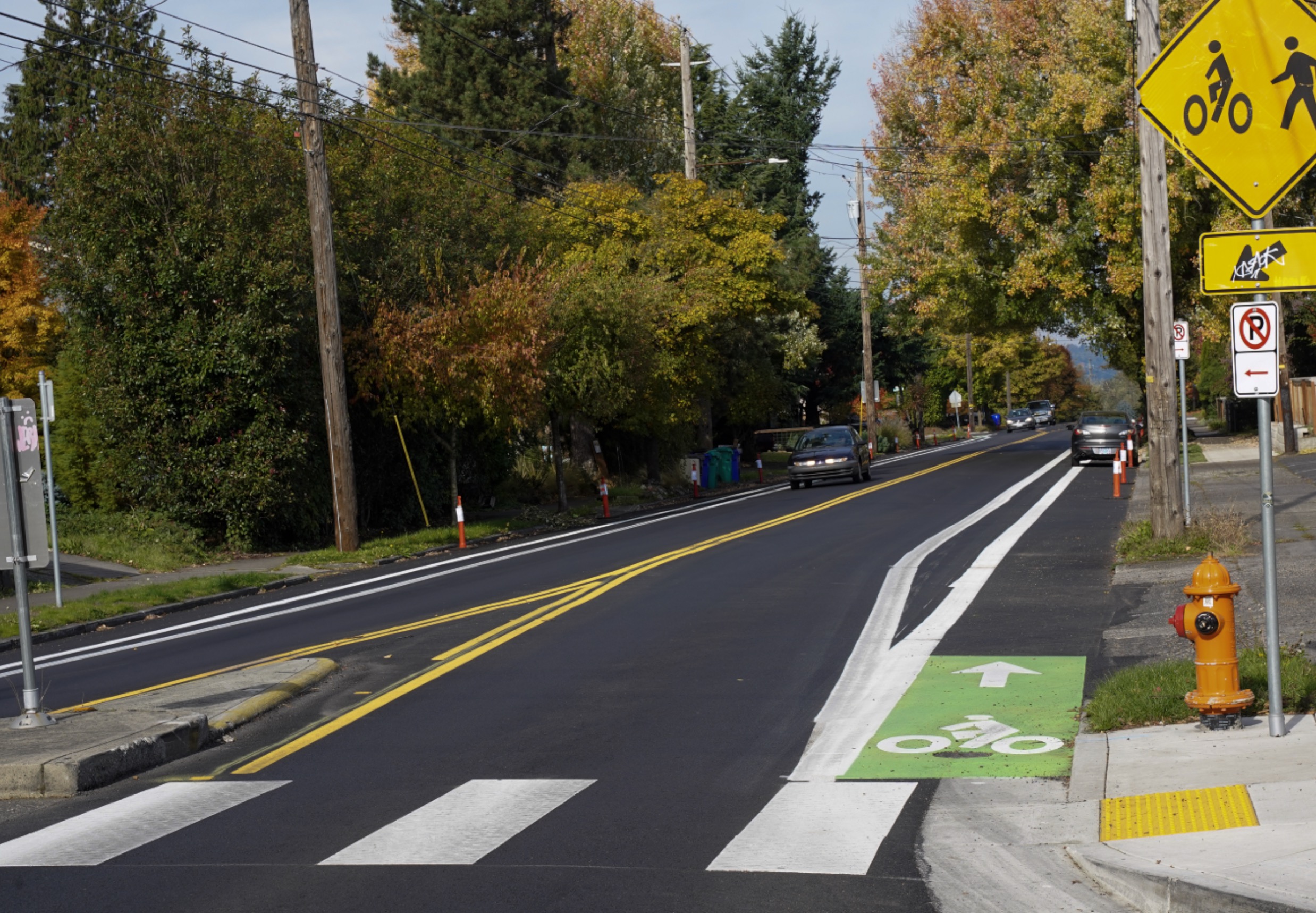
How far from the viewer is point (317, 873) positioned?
20.1ft

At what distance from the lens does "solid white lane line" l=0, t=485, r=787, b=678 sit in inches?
560

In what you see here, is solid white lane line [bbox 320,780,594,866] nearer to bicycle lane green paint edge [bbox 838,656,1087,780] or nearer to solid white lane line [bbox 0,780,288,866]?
solid white lane line [bbox 0,780,288,866]

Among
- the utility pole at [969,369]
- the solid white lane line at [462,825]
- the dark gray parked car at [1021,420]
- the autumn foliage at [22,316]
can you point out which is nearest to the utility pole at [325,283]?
the autumn foliage at [22,316]

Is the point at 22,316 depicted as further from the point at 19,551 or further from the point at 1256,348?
the point at 1256,348

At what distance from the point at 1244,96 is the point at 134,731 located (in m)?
7.80

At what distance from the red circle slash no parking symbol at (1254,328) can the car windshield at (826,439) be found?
95.5ft

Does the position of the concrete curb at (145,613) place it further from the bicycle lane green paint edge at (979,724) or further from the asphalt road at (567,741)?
the bicycle lane green paint edge at (979,724)

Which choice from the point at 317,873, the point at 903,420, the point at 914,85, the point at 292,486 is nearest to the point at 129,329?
the point at 292,486

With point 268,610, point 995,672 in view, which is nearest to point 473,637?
point 995,672

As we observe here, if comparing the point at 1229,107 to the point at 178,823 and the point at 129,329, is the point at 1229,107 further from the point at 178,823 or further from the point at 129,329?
the point at 129,329

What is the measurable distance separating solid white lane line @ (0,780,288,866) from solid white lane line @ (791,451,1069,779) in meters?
3.21

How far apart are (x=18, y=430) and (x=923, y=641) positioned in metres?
7.36

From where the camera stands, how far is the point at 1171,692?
837 cm

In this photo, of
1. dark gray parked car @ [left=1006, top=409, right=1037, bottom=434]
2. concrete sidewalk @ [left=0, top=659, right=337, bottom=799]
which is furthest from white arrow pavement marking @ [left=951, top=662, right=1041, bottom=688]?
dark gray parked car @ [left=1006, top=409, right=1037, bottom=434]
